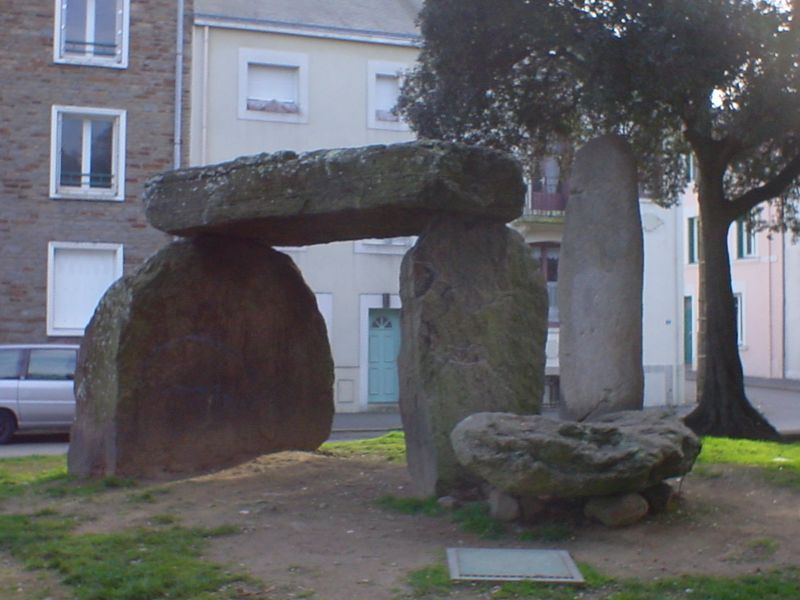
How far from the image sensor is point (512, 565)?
653 centimetres

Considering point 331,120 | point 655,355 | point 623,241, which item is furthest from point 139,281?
point 655,355

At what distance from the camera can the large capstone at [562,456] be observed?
6918 mm

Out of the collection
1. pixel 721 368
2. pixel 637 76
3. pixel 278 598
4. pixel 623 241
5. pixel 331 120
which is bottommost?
pixel 278 598

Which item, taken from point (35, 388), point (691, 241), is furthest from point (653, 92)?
point (691, 241)

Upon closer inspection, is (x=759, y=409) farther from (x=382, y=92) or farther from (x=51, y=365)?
(x=51, y=365)

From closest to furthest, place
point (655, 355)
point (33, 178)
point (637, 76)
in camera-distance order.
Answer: point (637, 76)
point (33, 178)
point (655, 355)

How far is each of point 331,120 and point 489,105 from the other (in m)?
10.9

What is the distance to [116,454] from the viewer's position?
31.6 ft

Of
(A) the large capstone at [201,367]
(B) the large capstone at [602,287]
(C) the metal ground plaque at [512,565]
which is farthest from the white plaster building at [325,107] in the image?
(C) the metal ground plaque at [512,565]

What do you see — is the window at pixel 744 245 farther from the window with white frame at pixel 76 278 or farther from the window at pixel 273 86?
the window with white frame at pixel 76 278

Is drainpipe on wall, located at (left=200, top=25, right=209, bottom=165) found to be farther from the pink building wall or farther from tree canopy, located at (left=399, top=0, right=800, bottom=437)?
the pink building wall

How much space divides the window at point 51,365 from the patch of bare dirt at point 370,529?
8.27 meters

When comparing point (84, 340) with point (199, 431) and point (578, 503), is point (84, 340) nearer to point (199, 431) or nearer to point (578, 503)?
point (199, 431)

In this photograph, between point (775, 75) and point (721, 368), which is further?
point (721, 368)
